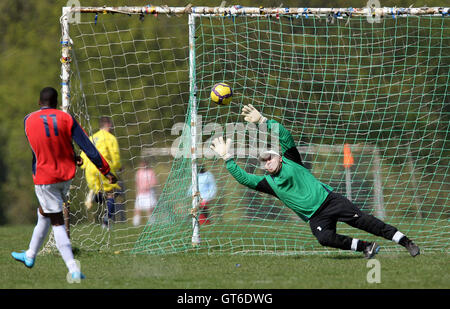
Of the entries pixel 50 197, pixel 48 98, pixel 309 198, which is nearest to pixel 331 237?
pixel 309 198

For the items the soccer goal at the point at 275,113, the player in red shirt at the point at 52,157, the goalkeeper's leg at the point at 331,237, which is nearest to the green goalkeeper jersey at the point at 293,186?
the goalkeeper's leg at the point at 331,237

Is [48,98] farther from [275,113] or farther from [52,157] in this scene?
[275,113]

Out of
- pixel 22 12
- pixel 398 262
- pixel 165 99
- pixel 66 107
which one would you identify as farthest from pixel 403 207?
pixel 22 12

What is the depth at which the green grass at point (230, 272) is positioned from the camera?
6.04 meters

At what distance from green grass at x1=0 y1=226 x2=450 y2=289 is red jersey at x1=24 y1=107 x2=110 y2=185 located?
3.12 ft

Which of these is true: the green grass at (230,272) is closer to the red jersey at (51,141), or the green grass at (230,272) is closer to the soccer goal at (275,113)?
the soccer goal at (275,113)

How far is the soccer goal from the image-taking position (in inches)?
350

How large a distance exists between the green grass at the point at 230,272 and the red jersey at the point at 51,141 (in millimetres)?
951

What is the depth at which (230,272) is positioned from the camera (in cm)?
685

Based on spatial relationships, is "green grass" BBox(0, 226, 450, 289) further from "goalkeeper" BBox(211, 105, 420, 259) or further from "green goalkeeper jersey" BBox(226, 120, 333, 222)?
"green goalkeeper jersey" BBox(226, 120, 333, 222)

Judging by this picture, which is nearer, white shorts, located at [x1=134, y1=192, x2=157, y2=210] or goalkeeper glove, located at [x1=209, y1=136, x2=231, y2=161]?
goalkeeper glove, located at [x1=209, y1=136, x2=231, y2=161]

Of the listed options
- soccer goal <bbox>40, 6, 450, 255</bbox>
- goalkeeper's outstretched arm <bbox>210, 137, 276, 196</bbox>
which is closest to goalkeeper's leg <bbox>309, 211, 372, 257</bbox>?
goalkeeper's outstretched arm <bbox>210, 137, 276, 196</bbox>

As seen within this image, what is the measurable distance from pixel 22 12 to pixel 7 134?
3.82 meters

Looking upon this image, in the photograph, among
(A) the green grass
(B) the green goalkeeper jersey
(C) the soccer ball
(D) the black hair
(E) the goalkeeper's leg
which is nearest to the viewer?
(A) the green grass
